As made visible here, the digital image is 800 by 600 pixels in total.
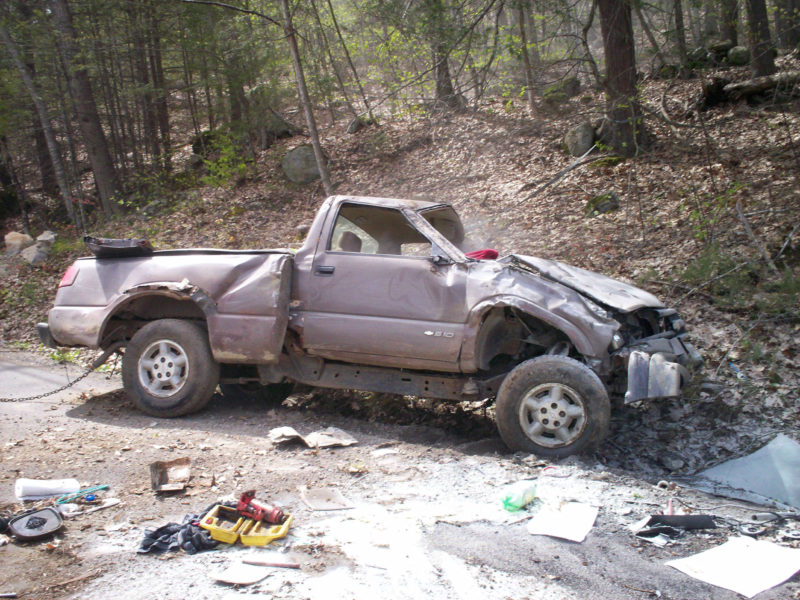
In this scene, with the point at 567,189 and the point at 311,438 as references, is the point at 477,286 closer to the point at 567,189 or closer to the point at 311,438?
the point at 311,438

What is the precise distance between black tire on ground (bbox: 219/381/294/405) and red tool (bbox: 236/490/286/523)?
3.08 meters

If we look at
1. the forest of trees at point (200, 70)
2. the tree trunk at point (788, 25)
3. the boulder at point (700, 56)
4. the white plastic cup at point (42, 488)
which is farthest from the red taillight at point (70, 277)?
the tree trunk at point (788, 25)

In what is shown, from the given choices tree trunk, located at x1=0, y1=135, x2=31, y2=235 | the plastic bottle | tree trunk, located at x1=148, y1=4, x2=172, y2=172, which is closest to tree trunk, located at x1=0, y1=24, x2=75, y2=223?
tree trunk, located at x1=0, y1=135, x2=31, y2=235

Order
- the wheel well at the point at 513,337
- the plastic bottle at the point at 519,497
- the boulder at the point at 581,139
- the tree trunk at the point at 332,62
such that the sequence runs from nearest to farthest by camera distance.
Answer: the plastic bottle at the point at 519,497 → the wheel well at the point at 513,337 → the boulder at the point at 581,139 → the tree trunk at the point at 332,62

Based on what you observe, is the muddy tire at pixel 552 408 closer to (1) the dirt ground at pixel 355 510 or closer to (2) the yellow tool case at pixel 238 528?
(1) the dirt ground at pixel 355 510

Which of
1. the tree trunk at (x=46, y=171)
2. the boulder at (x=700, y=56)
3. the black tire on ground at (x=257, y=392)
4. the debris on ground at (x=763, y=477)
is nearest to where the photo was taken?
the debris on ground at (x=763, y=477)

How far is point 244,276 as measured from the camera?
18.9 feet

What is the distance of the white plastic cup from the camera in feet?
Result: 13.0

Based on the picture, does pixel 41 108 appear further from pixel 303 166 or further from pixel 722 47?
pixel 722 47

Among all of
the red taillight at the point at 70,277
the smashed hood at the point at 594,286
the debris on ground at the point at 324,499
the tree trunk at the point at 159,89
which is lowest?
the debris on ground at the point at 324,499

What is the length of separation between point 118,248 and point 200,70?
1176 centimetres

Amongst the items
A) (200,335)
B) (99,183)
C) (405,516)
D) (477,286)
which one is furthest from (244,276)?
(99,183)

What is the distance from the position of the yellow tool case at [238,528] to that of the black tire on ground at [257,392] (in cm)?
308

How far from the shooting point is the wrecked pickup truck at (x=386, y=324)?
4.83 m
